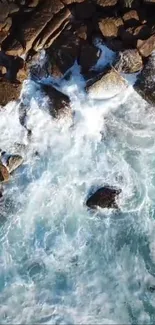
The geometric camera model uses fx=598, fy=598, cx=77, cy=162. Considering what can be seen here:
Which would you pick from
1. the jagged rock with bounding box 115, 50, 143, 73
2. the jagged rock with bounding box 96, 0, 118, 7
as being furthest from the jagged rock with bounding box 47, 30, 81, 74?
the jagged rock with bounding box 115, 50, 143, 73

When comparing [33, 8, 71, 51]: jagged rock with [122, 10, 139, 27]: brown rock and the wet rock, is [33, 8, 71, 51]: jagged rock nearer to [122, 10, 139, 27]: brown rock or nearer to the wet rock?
the wet rock

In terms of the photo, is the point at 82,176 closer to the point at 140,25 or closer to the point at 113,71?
the point at 113,71

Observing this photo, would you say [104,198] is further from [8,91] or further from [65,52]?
[65,52]

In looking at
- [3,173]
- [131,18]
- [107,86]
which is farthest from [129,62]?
[3,173]

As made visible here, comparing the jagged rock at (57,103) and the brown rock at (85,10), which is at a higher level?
the brown rock at (85,10)

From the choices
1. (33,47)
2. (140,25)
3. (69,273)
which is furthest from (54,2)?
(69,273)

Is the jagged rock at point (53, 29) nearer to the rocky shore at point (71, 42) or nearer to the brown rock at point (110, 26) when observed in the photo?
the rocky shore at point (71, 42)

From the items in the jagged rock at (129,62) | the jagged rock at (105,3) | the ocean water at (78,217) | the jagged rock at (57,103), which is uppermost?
the jagged rock at (105,3)

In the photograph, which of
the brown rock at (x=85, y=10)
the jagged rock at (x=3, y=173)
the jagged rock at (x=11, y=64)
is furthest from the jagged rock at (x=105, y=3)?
→ the jagged rock at (x=3, y=173)
